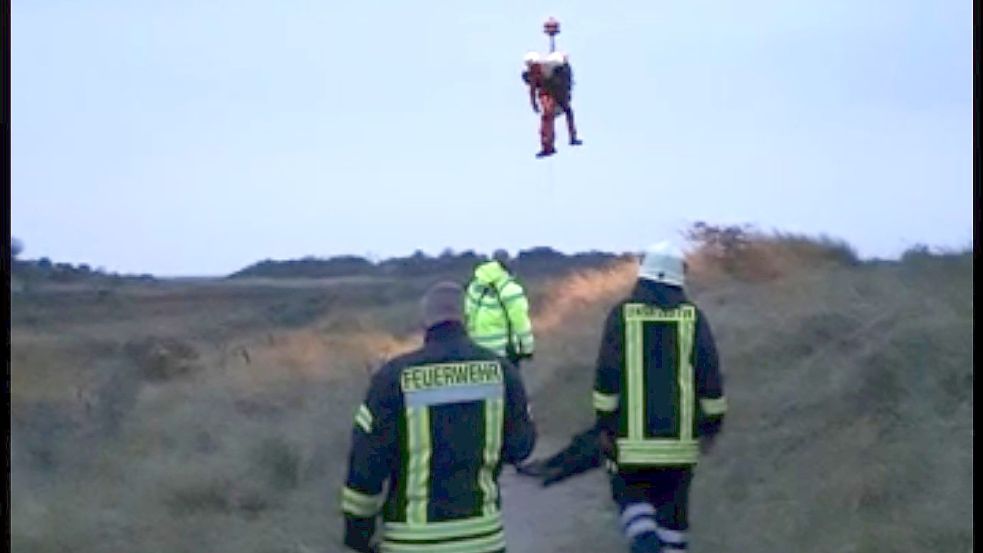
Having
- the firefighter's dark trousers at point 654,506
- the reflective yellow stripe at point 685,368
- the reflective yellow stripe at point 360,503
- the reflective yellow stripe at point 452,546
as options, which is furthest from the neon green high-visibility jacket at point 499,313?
the reflective yellow stripe at point 360,503

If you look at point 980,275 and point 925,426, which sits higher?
point 980,275

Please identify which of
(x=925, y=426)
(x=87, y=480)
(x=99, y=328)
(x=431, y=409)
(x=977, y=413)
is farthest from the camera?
(x=99, y=328)

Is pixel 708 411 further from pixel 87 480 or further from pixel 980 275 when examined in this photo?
pixel 87 480

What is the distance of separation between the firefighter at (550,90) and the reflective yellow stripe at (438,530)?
3558 millimetres

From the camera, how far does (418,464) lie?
6789 mm

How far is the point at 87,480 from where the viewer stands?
1547 centimetres

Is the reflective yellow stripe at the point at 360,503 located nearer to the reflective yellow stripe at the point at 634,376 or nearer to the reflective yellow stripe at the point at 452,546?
the reflective yellow stripe at the point at 452,546

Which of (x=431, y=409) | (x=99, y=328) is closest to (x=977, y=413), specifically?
(x=431, y=409)

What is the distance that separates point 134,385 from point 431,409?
17.5 metres

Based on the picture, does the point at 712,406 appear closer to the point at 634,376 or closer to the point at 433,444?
the point at 634,376

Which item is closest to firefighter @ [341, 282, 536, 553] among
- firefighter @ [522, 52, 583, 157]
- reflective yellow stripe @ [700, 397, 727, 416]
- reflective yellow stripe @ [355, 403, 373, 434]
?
reflective yellow stripe @ [355, 403, 373, 434]

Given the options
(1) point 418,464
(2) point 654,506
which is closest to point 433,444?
(1) point 418,464

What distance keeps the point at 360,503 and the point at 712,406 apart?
230 cm

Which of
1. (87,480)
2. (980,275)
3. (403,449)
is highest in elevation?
(980,275)
